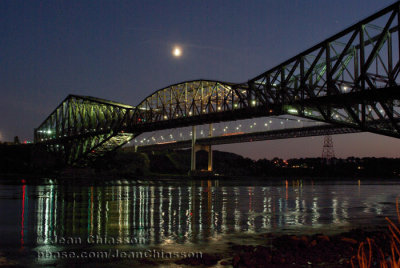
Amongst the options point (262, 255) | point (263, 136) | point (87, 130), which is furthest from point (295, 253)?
point (263, 136)

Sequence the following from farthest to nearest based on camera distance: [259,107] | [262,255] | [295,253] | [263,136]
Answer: [263,136]
[259,107]
[295,253]
[262,255]

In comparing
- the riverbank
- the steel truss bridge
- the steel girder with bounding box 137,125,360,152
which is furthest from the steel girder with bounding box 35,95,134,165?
the riverbank

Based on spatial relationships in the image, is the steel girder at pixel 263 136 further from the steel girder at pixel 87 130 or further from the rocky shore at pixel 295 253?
the rocky shore at pixel 295 253

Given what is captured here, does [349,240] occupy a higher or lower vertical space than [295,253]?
higher

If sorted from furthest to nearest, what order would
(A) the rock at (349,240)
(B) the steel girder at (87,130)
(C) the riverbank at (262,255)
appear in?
(B) the steel girder at (87,130), (A) the rock at (349,240), (C) the riverbank at (262,255)

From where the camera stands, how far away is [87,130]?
99.8 metres

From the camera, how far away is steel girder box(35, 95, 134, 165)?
91.6m

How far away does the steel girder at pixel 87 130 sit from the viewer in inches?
3607

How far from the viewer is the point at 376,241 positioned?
13758 mm

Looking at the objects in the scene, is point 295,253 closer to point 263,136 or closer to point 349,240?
point 349,240

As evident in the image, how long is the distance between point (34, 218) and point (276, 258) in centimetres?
1214

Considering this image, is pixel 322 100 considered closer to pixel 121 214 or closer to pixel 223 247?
pixel 121 214

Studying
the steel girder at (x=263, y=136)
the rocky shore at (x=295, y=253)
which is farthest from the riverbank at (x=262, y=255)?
the steel girder at (x=263, y=136)

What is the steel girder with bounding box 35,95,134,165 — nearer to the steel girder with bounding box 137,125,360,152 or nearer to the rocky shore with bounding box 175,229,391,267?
the steel girder with bounding box 137,125,360,152
